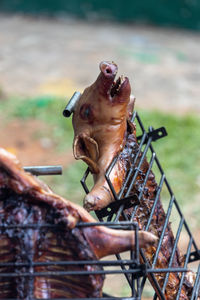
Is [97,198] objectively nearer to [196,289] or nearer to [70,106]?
[70,106]

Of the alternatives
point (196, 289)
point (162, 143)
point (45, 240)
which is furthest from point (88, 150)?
point (162, 143)

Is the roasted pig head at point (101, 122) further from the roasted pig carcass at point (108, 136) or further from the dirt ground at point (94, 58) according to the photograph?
the dirt ground at point (94, 58)

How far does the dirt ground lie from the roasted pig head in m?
4.59

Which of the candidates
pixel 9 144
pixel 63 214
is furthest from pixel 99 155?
pixel 9 144

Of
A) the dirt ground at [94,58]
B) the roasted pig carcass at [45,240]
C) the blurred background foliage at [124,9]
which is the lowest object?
the roasted pig carcass at [45,240]

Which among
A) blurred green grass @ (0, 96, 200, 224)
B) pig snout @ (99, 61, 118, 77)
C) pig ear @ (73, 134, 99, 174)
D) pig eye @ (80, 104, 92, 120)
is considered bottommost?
pig ear @ (73, 134, 99, 174)

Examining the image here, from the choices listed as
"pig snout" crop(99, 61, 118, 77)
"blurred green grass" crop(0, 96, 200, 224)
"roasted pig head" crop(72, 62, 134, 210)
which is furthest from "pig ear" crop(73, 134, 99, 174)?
"blurred green grass" crop(0, 96, 200, 224)

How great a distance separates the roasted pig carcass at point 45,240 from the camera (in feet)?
4.80

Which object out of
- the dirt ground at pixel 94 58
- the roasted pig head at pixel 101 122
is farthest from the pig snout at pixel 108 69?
the dirt ground at pixel 94 58

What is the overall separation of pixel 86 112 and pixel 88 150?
6.3 inches

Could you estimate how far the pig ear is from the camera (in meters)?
1.92

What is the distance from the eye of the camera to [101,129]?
199 centimetres

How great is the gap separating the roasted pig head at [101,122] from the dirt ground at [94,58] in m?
4.59

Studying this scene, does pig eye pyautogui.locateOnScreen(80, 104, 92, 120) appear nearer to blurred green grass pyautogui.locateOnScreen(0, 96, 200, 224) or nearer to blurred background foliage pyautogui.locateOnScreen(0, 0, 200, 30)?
blurred green grass pyautogui.locateOnScreen(0, 96, 200, 224)
